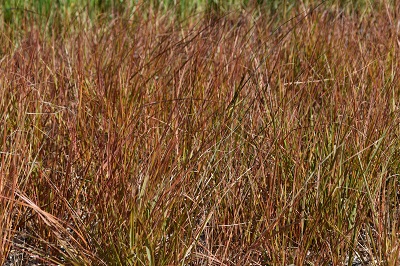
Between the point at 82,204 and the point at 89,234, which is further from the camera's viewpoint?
the point at 82,204

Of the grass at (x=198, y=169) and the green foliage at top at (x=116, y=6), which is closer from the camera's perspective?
the grass at (x=198, y=169)

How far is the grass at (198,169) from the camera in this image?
2.16m

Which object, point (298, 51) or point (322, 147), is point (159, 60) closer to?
point (298, 51)

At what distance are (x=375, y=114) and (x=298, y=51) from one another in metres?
0.73

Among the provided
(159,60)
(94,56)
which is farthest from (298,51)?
(94,56)

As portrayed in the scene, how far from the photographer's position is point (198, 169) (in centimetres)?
238

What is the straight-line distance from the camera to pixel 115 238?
219 centimetres

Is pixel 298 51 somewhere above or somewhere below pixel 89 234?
above

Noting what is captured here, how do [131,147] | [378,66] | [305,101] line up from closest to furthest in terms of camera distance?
1. [131,147]
2. [305,101]
3. [378,66]

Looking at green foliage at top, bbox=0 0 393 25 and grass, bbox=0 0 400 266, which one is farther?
green foliage at top, bbox=0 0 393 25

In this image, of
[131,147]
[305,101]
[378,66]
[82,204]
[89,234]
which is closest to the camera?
[89,234]

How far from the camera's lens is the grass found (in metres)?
2.16

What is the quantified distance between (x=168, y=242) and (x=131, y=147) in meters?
0.34

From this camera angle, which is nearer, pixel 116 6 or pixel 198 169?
pixel 198 169
